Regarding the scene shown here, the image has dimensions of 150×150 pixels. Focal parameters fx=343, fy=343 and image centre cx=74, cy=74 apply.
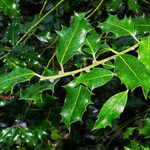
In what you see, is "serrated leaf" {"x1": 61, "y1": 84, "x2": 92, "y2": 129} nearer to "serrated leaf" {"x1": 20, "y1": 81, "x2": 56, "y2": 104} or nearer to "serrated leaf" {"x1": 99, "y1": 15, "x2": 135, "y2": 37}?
"serrated leaf" {"x1": 20, "y1": 81, "x2": 56, "y2": 104}

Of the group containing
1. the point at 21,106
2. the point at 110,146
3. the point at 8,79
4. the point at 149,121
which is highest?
the point at 8,79

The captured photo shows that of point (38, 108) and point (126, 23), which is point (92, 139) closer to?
point (38, 108)

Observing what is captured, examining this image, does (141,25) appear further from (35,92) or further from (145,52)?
(35,92)

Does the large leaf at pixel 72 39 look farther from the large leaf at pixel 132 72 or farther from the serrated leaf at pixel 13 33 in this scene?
the serrated leaf at pixel 13 33

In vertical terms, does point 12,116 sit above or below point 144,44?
below

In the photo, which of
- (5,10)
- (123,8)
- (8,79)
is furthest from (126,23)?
(123,8)

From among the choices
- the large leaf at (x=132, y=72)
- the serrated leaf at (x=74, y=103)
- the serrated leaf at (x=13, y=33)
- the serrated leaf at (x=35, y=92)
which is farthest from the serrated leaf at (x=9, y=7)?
the large leaf at (x=132, y=72)

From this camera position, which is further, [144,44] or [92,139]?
[92,139]

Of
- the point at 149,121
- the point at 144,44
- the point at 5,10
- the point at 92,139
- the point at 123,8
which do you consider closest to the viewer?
the point at 144,44

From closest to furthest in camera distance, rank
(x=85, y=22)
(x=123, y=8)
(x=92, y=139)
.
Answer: (x=85, y=22)
(x=123, y=8)
(x=92, y=139)
